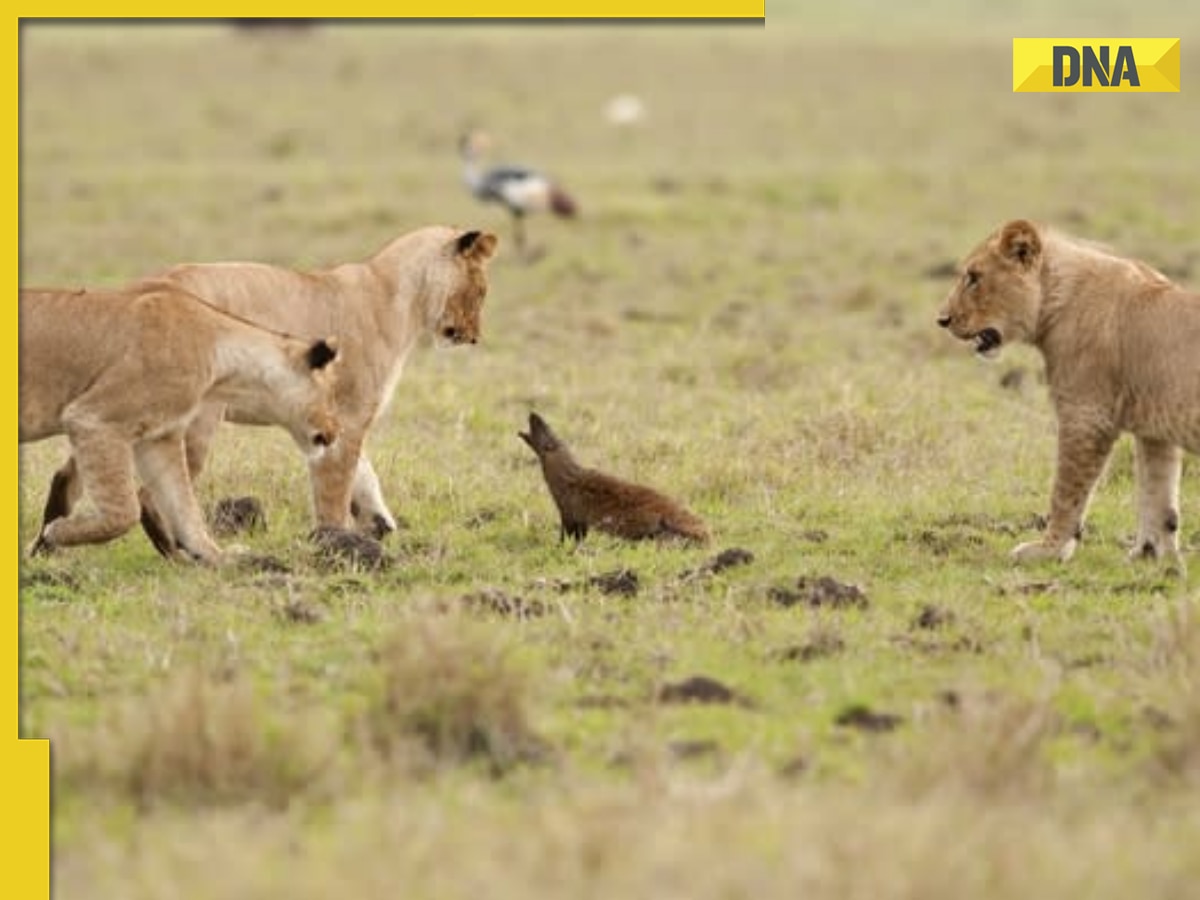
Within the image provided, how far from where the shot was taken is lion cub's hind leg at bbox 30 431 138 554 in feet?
28.2

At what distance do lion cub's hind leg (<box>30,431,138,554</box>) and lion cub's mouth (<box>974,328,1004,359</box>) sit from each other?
10.9 feet

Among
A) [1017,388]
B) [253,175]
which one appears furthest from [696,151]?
[1017,388]

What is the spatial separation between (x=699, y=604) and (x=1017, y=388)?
5.60m

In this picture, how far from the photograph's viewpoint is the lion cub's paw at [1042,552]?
9062mm

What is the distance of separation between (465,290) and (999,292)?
2.23 meters

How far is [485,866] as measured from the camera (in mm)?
5352

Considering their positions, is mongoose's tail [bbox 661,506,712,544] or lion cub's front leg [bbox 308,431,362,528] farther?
lion cub's front leg [bbox 308,431,362,528]

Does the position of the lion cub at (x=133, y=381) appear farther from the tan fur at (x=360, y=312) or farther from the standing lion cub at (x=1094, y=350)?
the standing lion cub at (x=1094, y=350)

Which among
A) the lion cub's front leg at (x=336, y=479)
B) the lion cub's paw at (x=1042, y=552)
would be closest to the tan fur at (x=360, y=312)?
the lion cub's front leg at (x=336, y=479)

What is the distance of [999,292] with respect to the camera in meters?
9.25

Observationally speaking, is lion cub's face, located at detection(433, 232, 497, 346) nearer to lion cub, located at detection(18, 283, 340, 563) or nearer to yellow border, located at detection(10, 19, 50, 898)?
lion cub, located at detection(18, 283, 340, 563)

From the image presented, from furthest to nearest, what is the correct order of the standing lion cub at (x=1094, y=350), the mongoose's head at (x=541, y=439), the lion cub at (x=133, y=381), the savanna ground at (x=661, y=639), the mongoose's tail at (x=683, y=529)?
the mongoose's head at (x=541, y=439), the mongoose's tail at (x=683, y=529), the standing lion cub at (x=1094, y=350), the lion cub at (x=133, y=381), the savanna ground at (x=661, y=639)

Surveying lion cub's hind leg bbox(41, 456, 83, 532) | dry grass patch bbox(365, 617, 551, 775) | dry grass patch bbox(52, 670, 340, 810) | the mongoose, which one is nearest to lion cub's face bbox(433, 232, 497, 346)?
the mongoose

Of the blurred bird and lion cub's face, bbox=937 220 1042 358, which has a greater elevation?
lion cub's face, bbox=937 220 1042 358
